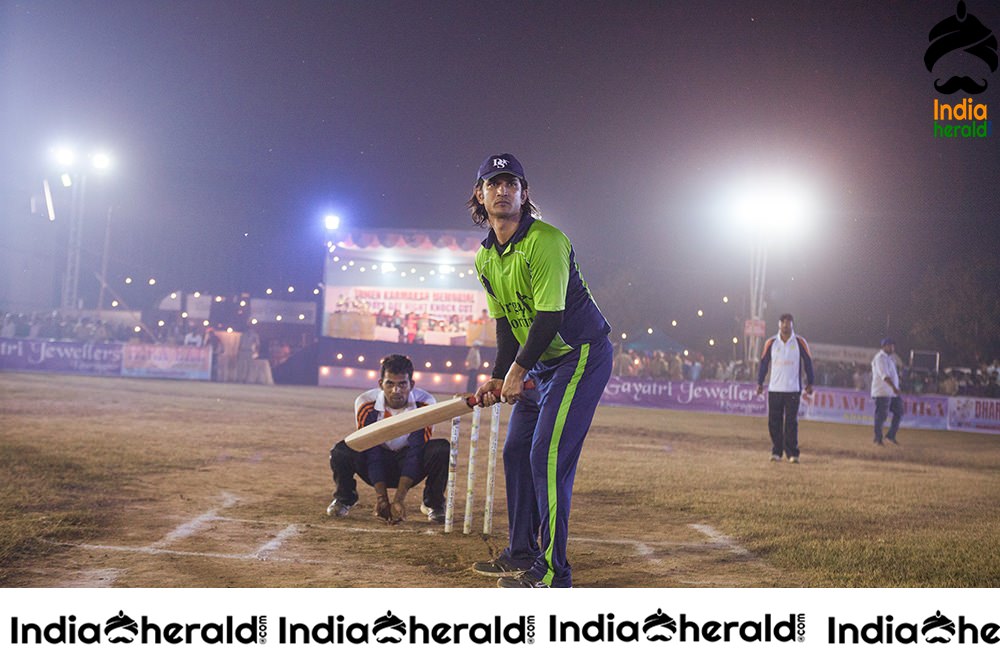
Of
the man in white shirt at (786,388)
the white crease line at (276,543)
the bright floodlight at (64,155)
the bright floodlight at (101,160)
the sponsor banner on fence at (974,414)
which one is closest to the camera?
the white crease line at (276,543)

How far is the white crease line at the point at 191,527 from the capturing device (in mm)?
5195

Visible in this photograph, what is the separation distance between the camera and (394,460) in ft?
20.4

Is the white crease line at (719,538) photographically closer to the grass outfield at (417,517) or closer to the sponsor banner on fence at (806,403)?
the grass outfield at (417,517)

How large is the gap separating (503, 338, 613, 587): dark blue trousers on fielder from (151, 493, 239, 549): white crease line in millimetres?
2265

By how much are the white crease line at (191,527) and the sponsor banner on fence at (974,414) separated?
22949 mm

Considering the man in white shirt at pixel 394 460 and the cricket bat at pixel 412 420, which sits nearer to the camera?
the cricket bat at pixel 412 420

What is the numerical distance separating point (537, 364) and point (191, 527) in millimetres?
2887

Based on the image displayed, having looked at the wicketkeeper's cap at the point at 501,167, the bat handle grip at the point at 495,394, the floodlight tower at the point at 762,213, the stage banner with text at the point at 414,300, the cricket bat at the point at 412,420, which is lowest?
the cricket bat at the point at 412,420

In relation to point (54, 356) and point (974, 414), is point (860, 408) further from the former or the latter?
point (54, 356)

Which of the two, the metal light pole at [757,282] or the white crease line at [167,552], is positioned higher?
the metal light pole at [757,282]

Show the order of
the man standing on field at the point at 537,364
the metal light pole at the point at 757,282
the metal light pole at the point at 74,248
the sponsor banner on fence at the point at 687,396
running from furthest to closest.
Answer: the metal light pole at the point at 74,248, the metal light pole at the point at 757,282, the sponsor banner on fence at the point at 687,396, the man standing on field at the point at 537,364

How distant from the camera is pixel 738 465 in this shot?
1138 centimetres

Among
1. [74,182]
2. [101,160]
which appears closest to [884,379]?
[101,160]

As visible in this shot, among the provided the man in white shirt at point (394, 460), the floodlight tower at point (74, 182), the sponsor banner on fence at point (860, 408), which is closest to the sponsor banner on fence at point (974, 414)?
the sponsor banner on fence at point (860, 408)
